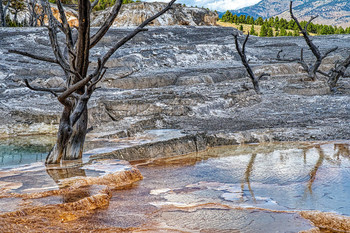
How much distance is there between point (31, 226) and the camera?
112 inches

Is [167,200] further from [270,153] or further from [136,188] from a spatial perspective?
[270,153]

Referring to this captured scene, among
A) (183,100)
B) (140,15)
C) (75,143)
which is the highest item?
(140,15)

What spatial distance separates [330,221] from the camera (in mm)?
3031

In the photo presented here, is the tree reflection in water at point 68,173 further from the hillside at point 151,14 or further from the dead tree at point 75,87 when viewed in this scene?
the hillside at point 151,14

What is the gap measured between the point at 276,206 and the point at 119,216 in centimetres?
139

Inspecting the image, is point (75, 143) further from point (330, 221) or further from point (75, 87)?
point (330, 221)

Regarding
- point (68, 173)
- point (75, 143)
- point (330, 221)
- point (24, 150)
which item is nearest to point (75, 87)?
point (75, 143)

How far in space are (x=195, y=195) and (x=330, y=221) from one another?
1.32m

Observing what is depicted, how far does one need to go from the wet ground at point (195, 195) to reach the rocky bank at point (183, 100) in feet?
4.29

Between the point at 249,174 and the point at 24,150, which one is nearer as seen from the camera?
the point at 249,174

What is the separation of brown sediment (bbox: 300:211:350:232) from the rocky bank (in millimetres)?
3264

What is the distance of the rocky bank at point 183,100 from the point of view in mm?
7473

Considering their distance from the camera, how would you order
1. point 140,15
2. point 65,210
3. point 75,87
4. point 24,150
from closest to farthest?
point 65,210, point 75,87, point 24,150, point 140,15

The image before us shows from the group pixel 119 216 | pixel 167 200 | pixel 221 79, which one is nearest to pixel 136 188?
pixel 167 200
